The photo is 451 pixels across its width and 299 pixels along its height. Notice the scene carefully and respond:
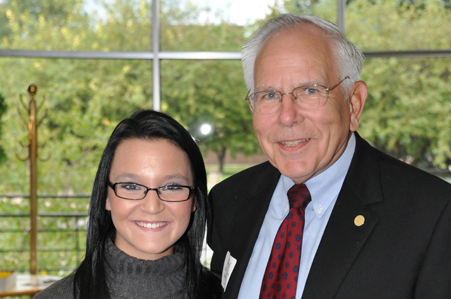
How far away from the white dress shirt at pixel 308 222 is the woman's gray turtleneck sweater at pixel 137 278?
0.85ft

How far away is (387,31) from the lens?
5066mm

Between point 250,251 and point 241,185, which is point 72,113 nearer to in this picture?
point 241,185

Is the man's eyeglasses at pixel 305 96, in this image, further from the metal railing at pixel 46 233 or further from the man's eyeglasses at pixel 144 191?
the metal railing at pixel 46 233

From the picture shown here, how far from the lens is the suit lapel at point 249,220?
1.83 metres

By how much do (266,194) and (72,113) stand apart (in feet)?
11.2

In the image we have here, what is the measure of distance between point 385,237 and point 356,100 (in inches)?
19.7

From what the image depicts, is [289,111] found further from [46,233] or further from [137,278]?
[46,233]

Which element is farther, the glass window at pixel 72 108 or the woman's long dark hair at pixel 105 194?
the glass window at pixel 72 108

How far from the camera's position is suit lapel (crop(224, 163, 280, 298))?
183 cm

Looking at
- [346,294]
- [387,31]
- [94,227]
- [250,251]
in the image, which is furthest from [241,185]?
[387,31]

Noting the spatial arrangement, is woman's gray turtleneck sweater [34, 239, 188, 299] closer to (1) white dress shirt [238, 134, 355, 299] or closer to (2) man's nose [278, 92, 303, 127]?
(1) white dress shirt [238, 134, 355, 299]

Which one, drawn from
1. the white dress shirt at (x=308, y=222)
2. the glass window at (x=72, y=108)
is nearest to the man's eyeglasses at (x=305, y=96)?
the white dress shirt at (x=308, y=222)

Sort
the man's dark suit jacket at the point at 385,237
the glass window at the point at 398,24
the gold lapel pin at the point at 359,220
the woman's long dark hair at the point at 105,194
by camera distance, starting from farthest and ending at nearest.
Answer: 1. the glass window at the point at 398,24
2. the woman's long dark hair at the point at 105,194
3. the gold lapel pin at the point at 359,220
4. the man's dark suit jacket at the point at 385,237

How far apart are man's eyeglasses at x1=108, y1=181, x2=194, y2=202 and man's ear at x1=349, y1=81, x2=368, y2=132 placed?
0.62m
